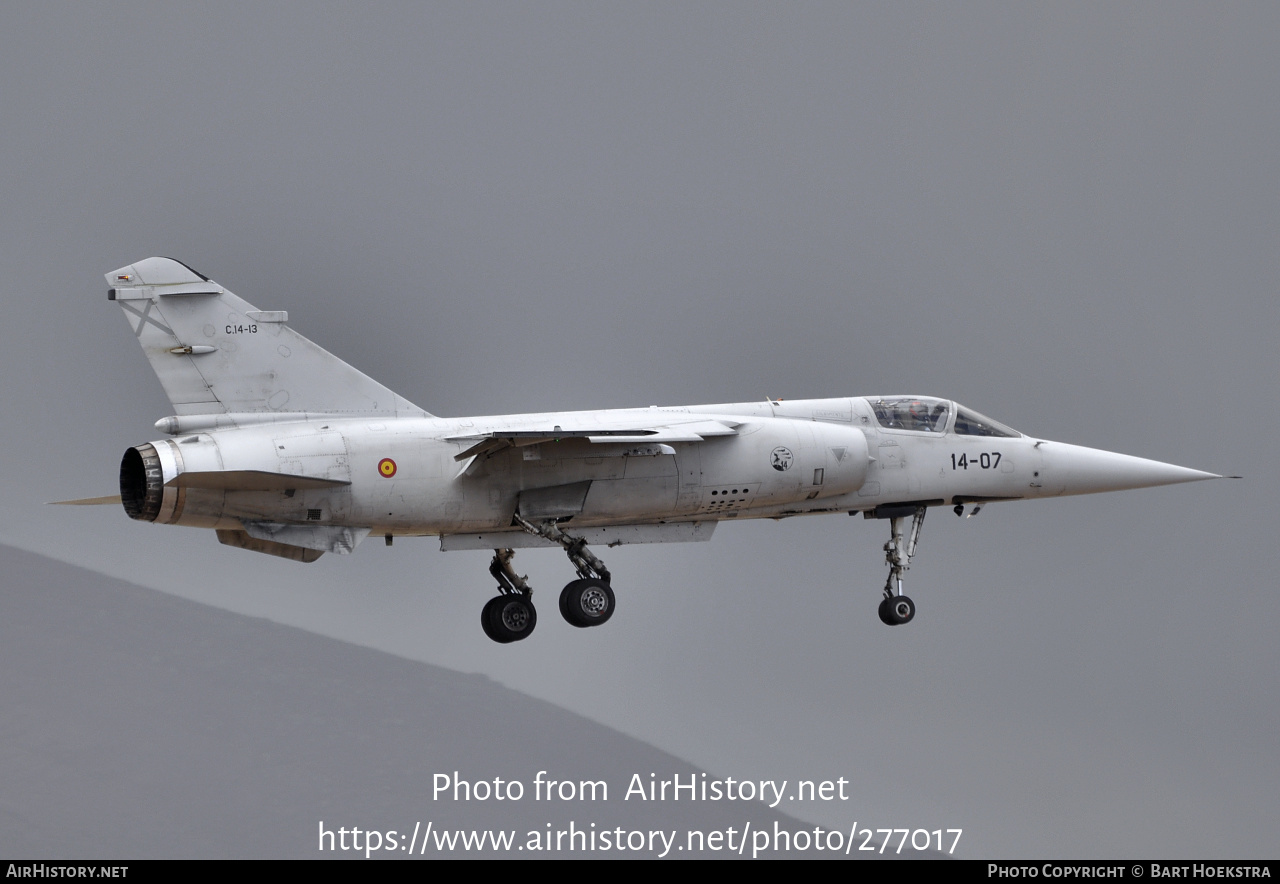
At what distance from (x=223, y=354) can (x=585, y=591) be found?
18.9ft

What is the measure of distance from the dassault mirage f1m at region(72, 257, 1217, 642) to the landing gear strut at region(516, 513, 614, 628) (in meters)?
0.03

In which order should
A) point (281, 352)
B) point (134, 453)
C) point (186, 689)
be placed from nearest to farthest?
point (134, 453), point (281, 352), point (186, 689)

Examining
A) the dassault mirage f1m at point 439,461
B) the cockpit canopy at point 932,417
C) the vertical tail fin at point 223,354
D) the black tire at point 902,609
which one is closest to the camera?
the dassault mirage f1m at point 439,461

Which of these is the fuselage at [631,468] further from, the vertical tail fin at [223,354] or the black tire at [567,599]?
the black tire at [567,599]

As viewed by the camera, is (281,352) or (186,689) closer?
(281,352)

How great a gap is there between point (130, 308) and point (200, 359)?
42.4 inches

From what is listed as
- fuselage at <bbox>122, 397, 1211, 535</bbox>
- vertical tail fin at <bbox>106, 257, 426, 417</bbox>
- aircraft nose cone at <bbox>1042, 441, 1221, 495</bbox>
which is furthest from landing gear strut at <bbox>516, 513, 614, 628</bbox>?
aircraft nose cone at <bbox>1042, 441, 1221, 495</bbox>

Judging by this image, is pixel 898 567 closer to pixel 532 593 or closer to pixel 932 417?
pixel 932 417

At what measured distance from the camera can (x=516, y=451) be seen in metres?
20.9

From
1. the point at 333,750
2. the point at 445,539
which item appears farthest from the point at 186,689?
the point at 445,539

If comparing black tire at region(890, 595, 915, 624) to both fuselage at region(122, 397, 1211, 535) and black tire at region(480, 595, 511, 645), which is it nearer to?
fuselage at region(122, 397, 1211, 535)

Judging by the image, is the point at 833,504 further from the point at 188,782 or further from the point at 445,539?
the point at 188,782

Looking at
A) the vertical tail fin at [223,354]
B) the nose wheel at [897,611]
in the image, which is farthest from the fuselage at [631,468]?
the nose wheel at [897,611]

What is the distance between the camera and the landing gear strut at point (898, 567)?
24141 mm
